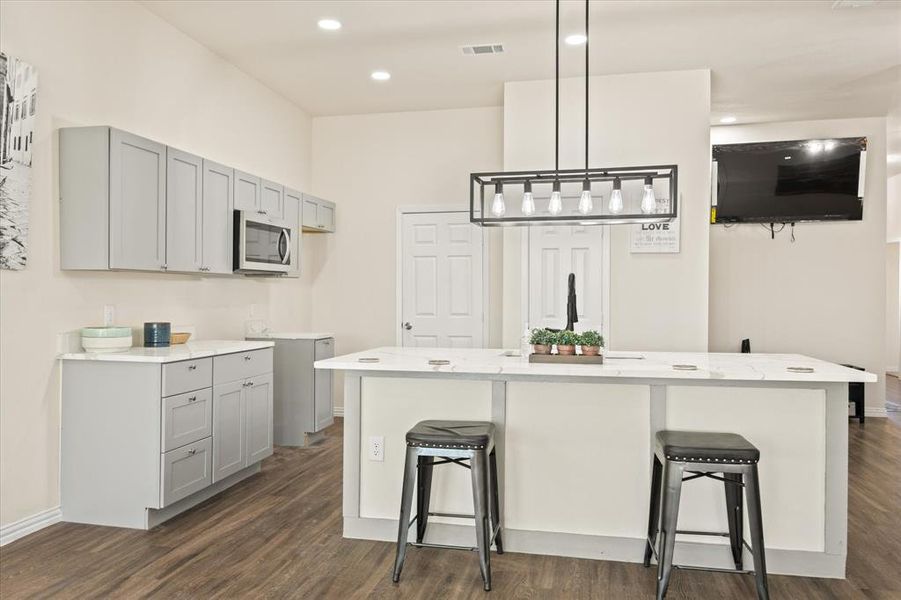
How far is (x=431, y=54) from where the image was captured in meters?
4.74

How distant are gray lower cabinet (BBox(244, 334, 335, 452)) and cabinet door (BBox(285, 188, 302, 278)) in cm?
63

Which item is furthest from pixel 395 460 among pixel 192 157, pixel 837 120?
pixel 837 120

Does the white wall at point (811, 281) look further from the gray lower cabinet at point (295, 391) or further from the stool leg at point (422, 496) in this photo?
the stool leg at point (422, 496)

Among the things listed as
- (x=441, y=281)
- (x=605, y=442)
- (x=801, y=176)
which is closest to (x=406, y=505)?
(x=605, y=442)

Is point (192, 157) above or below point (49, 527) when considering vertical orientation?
above

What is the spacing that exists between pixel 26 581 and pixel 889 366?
11.6 metres

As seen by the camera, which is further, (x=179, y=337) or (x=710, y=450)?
(x=179, y=337)

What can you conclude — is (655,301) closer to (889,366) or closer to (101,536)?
(101,536)

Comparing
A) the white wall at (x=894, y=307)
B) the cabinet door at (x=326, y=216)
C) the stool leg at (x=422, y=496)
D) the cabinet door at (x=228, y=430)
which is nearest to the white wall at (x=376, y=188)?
the cabinet door at (x=326, y=216)

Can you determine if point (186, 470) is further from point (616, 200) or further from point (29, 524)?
point (616, 200)

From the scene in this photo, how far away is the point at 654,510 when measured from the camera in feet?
9.46

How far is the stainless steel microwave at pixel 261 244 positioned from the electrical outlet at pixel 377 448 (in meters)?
1.93

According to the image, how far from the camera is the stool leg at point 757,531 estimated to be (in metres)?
2.49

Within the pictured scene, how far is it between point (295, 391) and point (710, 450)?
3451 mm
